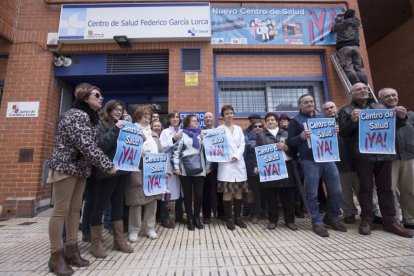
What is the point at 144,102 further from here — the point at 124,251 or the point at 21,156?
the point at 124,251

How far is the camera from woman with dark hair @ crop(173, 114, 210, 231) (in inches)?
141

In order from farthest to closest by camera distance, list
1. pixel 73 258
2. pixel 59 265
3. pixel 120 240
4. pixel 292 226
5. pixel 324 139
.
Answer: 1. pixel 292 226
2. pixel 324 139
3. pixel 120 240
4. pixel 73 258
5. pixel 59 265

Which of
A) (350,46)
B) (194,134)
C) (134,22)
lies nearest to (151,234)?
(194,134)

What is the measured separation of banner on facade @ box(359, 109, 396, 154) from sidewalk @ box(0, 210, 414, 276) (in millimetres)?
1136

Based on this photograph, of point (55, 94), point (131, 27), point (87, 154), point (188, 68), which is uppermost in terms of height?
point (131, 27)

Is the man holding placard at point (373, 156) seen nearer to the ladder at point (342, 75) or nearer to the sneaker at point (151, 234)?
the ladder at point (342, 75)

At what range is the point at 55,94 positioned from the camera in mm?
5539

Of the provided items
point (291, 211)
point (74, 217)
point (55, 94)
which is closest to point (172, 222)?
point (74, 217)

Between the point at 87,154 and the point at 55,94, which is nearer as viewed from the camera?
the point at 87,154

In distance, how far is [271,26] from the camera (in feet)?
19.1

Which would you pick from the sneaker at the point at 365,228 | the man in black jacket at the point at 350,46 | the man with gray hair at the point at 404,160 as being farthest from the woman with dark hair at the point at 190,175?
the man in black jacket at the point at 350,46

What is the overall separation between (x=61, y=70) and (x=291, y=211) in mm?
5737

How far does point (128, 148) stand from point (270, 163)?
6.75ft

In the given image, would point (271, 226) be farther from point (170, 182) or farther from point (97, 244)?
point (97, 244)
